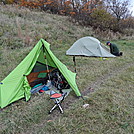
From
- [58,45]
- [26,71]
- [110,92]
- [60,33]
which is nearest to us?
[26,71]

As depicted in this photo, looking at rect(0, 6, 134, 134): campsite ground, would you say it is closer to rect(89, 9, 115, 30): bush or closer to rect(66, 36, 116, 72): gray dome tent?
rect(66, 36, 116, 72): gray dome tent

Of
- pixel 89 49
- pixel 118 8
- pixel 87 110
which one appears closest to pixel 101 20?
pixel 118 8

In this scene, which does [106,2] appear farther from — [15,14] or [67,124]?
[67,124]

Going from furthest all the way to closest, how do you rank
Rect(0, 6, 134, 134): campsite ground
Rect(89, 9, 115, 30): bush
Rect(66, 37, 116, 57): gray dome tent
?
Rect(89, 9, 115, 30): bush, Rect(66, 37, 116, 57): gray dome tent, Rect(0, 6, 134, 134): campsite ground

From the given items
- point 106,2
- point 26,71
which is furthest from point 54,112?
point 106,2

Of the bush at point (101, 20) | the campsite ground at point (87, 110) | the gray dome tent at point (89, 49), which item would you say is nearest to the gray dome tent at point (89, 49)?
the gray dome tent at point (89, 49)

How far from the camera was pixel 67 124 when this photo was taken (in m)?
2.29

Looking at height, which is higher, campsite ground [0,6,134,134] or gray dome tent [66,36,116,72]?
gray dome tent [66,36,116,72]

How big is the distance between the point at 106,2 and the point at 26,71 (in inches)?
694

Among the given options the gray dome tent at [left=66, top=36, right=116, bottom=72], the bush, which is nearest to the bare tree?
the bush

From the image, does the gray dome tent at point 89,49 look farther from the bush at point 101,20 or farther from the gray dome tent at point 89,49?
the bush at point 101,20

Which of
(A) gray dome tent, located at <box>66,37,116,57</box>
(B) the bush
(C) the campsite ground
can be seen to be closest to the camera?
(C) the campsite ground

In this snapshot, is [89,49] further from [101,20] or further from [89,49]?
[101,20]

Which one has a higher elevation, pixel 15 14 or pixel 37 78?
pixel 15 14
